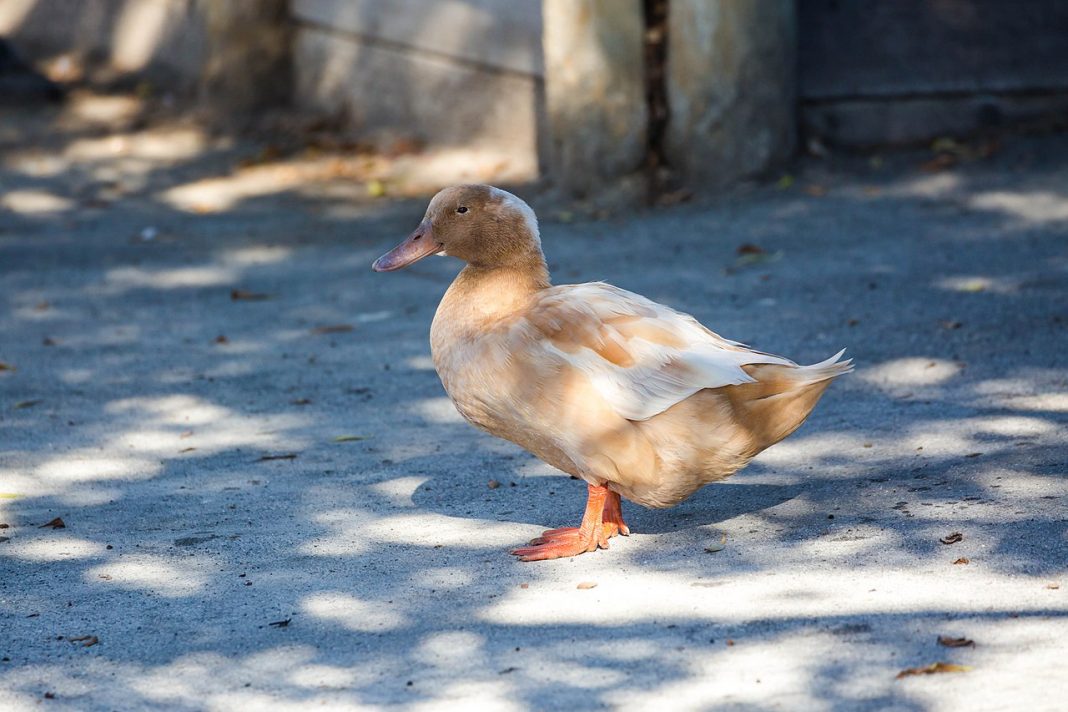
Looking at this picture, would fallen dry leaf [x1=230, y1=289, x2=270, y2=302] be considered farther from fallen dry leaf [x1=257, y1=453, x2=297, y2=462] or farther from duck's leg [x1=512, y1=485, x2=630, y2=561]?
duck's leg [x1=512, y1=485, x2=630, y2=561]

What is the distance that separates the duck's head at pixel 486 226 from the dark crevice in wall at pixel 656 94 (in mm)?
4227

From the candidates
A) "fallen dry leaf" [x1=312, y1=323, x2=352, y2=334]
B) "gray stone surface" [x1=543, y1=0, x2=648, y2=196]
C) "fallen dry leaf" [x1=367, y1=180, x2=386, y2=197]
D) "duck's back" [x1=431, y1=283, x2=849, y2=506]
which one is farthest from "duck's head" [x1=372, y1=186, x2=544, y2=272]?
"fallen dry leaf" [x1=367, y1=180, x2=386, y2=197]

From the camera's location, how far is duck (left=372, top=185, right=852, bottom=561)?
366cm

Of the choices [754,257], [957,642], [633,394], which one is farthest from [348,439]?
[754,257]

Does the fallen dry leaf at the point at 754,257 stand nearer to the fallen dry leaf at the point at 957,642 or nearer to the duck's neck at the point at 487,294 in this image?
the duck's neck at the point at 487,294

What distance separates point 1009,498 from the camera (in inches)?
156

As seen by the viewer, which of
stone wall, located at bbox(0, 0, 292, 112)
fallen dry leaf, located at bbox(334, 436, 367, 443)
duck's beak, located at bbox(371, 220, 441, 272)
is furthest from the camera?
stone wall, located at bbox(0, 0, 292, 112)

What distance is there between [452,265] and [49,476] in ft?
10.5

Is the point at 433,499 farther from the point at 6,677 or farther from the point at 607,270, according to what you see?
the point at 607,270

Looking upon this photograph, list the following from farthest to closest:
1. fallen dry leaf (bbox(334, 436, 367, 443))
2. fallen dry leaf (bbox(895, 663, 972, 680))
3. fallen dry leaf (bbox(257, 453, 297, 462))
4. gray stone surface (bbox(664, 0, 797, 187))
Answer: gray stone surface (bbox(664, 0, 797, 187)) < fallen dry leaf (bbox(334, 436, 367, 443)) < fallen dry leaf (bbox(257, 453, 297, 462)) < fallen dry leaf (bbox(895, 663, 972, 680))

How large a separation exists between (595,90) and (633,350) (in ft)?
14.8

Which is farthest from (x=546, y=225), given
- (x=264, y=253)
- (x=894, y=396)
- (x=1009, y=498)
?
(x=1009, y=498)

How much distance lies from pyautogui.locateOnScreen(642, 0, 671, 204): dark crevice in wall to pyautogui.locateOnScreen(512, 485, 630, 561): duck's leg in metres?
4.50

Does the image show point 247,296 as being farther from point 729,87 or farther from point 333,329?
point 729,87
